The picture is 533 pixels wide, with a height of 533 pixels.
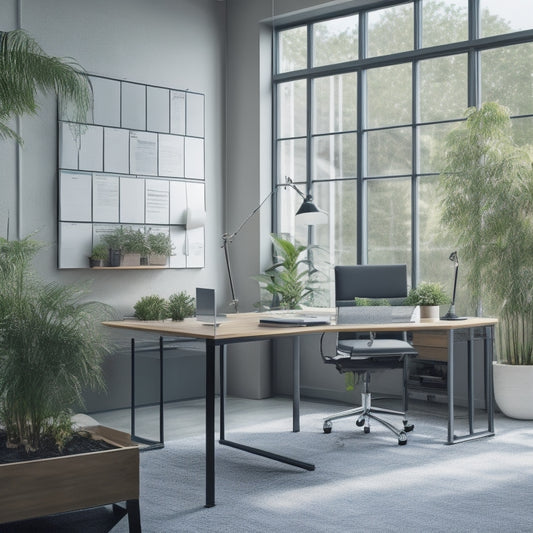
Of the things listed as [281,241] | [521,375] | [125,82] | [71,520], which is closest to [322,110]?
[281,241]

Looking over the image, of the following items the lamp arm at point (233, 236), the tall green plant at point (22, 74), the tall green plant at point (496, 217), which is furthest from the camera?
the lamp arm at point (233, 236)

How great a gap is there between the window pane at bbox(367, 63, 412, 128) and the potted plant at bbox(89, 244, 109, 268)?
2541 millimetres

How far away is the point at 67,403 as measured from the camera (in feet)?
11.4

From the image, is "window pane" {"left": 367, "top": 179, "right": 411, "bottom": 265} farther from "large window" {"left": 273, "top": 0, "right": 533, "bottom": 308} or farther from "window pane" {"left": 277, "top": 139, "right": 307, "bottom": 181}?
"window pane" {"left": 277, "top": 139, "right": 307, "bottom": 181}

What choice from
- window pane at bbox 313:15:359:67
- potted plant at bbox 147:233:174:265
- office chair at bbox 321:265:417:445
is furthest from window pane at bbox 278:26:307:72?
office chair at bbox 321:265:417:445

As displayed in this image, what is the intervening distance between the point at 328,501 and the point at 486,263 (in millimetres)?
2657

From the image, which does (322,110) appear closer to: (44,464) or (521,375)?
(521,375)

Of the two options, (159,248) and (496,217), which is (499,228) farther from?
(159,248)

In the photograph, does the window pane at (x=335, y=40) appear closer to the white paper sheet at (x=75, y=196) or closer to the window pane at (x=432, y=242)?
the window pane at (x=432, y=242)

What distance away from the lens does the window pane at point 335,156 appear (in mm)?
7254

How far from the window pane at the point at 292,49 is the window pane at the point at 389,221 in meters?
1.39

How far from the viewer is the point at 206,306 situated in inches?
182

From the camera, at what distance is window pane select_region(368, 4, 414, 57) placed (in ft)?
22.6

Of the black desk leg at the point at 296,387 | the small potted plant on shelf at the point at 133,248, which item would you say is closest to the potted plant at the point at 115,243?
the small potted plant on shelf at the point at 133,248
